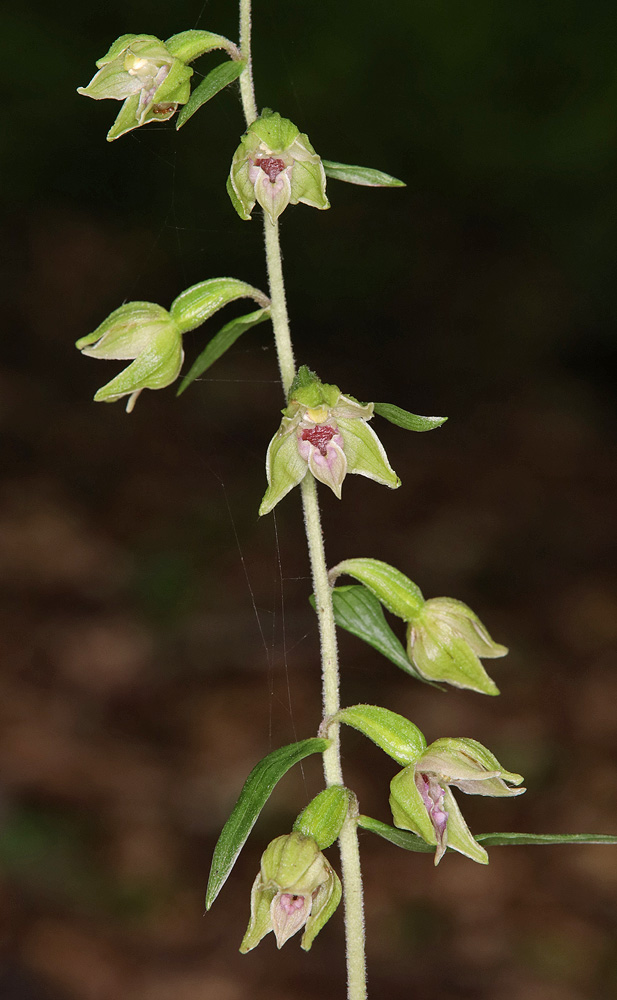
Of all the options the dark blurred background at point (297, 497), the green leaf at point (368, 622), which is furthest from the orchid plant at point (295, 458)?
the dark blurred background at point (297, 497)

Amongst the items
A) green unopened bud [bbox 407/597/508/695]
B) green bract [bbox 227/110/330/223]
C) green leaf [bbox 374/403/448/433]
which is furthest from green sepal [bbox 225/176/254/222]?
green unopened bud [bbox 407/597/508/695]

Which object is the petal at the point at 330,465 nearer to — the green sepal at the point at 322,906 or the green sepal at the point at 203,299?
the green sepal at the point at 203,299

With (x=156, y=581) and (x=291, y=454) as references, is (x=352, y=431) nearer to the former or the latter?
(x=291, y=454)

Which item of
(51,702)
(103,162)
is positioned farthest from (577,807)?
(103,162)

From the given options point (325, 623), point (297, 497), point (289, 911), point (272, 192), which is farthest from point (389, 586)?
point (297, 497)

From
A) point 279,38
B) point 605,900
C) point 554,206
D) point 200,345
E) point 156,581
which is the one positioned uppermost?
point 279,38

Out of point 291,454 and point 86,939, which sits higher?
point 291,454

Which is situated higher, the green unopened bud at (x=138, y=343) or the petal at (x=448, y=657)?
the green unopened bud at (x=138, y=343)
